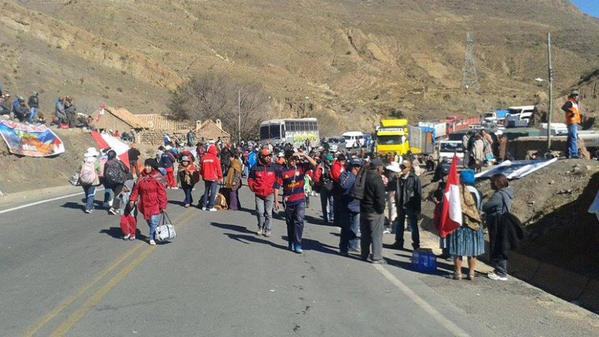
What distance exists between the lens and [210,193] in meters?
18.4

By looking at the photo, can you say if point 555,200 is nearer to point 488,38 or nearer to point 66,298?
point 66,298

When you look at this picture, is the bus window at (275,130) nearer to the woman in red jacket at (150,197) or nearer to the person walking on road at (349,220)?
the person walking on road at (349,220)

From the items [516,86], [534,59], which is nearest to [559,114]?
[516,86]

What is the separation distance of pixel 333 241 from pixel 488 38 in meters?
143

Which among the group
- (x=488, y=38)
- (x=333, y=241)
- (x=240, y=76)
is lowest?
(x=333, y=241)

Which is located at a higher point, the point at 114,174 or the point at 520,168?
the point at 114,174

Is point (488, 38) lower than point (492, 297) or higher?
higher

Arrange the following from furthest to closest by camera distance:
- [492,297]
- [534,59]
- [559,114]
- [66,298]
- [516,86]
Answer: [534,59] → [516,86] → [559,114] → [492,297] → [66,298]

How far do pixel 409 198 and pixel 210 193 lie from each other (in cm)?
713

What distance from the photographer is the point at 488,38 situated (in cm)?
14762

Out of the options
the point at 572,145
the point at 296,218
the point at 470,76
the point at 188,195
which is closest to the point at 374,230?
the point at 296,218

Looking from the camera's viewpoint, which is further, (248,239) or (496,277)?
(248,239)

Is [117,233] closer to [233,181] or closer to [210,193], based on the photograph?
[210,193]

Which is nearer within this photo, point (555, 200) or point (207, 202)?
point (555, 200)
